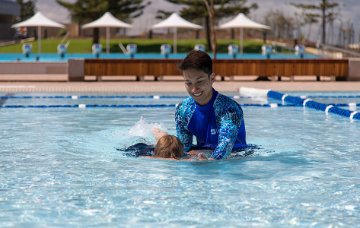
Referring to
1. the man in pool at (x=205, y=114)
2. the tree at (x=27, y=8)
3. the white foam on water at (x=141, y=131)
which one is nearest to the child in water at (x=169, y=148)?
the man in pool at (x=205, y=114)

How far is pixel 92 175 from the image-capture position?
655 centimetres

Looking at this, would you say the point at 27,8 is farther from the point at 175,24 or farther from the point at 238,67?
the point at 238,67

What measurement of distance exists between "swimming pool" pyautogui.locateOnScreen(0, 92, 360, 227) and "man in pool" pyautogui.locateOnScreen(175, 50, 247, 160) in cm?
32

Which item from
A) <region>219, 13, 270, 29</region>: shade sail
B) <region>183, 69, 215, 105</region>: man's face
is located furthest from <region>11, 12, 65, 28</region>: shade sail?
<region>183, 69, 215, 105</region>: man's face

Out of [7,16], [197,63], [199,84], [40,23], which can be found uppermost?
[7,16]

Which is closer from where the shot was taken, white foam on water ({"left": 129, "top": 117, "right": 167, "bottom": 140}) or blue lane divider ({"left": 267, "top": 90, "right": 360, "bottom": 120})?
white foam on water ({"left": 129, "top": 117, "right": 167, "bottom": 140})

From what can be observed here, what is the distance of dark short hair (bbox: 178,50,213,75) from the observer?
6.51m

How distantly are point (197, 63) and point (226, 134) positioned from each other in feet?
2.31

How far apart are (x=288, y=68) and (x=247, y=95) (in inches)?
233

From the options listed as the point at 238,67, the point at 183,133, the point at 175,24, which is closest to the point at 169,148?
the point at 183,133

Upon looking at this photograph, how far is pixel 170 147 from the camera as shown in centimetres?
695

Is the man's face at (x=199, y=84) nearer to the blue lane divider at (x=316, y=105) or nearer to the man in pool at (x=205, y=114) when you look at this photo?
the man in pool at (x=205, y=114)

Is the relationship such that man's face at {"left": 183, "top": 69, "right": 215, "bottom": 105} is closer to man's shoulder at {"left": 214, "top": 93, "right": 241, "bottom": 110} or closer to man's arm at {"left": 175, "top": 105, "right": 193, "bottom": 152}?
man's shoulder at {"left": 214, "top": 93, "right": 241, "bottom": 110}

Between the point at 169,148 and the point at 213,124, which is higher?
the point at 213,124
